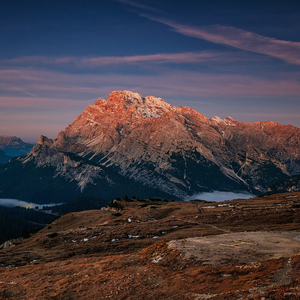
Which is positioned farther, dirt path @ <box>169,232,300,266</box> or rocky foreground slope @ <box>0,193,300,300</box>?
dirt path @ <box>169,232,300,266</box>

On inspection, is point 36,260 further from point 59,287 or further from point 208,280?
point 208,280

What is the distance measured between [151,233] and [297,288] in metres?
41.2

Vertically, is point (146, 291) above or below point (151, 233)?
above

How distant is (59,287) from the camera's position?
94.0 feet

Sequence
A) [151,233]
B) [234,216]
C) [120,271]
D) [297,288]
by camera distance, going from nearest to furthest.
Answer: [297,288], [120,271], [151,233], [234,216]

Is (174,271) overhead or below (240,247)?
below

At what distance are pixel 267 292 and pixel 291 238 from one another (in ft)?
75.7

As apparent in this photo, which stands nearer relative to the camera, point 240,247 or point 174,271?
point 174,271

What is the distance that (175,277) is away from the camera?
27594mm

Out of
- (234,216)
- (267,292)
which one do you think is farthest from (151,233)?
(267,292)

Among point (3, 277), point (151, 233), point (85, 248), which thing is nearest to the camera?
point (3, 277)

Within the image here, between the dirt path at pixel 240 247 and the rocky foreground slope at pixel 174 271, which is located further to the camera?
the dirt path at pixel 240 247

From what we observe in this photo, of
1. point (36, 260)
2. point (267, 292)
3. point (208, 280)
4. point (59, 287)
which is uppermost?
point (267, 292)

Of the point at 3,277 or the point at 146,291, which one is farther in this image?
the point at 3,277
